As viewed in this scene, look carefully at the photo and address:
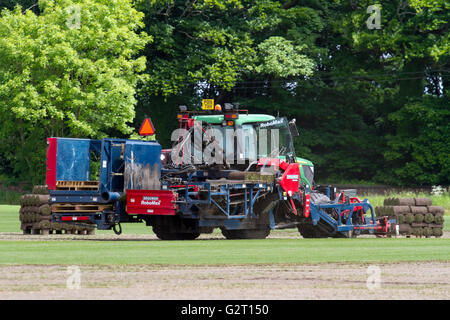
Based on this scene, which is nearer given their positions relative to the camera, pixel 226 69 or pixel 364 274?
pixel 364 274

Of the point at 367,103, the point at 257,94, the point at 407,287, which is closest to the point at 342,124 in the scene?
the point at 367,103

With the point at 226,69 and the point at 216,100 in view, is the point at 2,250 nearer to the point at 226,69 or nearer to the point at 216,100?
the point at 226,69

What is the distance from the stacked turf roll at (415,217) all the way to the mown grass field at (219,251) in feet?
9.82

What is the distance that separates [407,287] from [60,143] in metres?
13.2

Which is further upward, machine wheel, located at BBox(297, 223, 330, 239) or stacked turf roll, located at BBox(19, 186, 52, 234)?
stacked turf roll, located at BBox(19, 186, 52, 234)

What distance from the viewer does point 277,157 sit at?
87.4 ft

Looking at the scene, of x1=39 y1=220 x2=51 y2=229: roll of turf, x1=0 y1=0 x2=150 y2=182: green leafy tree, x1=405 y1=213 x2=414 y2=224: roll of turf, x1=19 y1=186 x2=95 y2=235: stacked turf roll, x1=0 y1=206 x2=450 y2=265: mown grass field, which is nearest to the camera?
x1=0 y1=206 x2=450 y2=265: mown grass field

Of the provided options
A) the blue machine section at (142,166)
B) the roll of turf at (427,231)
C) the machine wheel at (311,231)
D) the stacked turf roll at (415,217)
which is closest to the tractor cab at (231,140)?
the blue machine section at (142,166)

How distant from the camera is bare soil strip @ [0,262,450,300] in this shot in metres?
12.7

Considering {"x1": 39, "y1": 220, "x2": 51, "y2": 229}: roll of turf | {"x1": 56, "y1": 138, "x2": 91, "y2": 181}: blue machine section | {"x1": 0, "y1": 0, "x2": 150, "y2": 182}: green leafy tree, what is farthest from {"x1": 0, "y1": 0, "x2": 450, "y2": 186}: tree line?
{"x1": 56, "y1": 138, "x2": 91, "y2": 181}: blue machine section

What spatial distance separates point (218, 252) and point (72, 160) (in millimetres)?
6430

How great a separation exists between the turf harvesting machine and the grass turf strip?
872 mm

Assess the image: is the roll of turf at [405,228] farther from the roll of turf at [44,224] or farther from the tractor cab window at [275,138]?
the roll of turf at [44,224]

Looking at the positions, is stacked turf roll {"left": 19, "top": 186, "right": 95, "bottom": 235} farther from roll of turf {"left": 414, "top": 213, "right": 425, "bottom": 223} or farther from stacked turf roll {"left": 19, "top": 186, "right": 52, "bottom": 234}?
roll of turf {"left": 414, "top": 213, "right": 425, "bottom": 223}
